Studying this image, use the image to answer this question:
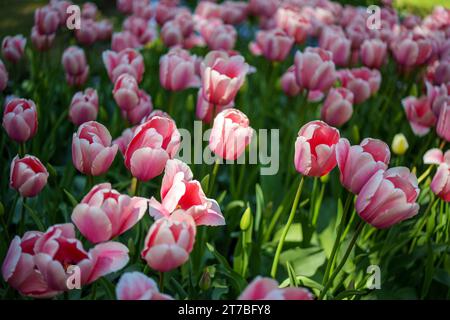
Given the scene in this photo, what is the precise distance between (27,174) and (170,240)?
1.50ft

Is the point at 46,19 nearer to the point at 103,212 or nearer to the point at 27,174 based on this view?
the point at 27,174

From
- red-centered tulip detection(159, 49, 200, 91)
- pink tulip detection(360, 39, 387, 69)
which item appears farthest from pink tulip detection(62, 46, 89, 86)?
pink tulip detection(360, 39, 387, 69)

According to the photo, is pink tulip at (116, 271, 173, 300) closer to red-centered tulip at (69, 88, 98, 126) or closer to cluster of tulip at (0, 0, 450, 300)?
cluster of tulip at (0, 0, 450, 300)

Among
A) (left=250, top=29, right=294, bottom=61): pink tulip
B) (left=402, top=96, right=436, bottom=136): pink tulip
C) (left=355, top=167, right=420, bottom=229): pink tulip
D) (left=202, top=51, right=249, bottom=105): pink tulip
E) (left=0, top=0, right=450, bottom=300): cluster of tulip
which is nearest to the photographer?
(left=0, top=0, right=450, bottom=300): cluster of tulip

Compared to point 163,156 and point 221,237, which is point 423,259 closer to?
point 221,237

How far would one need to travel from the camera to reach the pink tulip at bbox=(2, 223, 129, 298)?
892mm

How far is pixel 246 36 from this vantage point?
3.77 m

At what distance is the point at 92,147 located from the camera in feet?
3.91

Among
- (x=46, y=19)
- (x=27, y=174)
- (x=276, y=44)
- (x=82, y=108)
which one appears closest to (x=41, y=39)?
(x=46, y=19)

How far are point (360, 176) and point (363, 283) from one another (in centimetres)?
46

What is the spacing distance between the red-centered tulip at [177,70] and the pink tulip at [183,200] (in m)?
0.79

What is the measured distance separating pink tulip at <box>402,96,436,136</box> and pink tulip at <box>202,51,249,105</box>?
0.72 m
